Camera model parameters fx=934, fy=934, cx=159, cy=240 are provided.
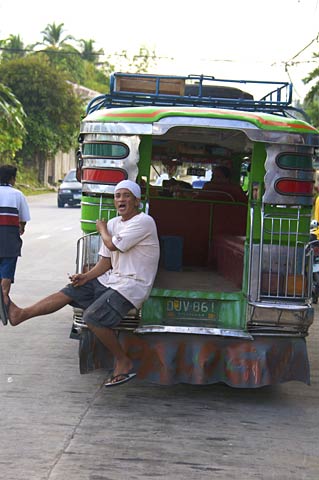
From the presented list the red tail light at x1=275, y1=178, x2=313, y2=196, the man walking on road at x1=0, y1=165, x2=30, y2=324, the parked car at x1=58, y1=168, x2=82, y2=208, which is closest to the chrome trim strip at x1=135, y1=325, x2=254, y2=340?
the red tail light at x1=275, y1=178, x2=313, y2=196

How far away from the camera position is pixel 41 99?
2116 inches

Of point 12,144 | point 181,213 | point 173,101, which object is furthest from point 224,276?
point 12,144

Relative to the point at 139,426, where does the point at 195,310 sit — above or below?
above

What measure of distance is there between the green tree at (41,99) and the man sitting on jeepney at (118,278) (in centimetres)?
4660

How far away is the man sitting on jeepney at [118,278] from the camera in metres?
7.16

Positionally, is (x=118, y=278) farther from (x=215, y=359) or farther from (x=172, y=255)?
(x=172, y=255)

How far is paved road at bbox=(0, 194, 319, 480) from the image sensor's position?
5703mm

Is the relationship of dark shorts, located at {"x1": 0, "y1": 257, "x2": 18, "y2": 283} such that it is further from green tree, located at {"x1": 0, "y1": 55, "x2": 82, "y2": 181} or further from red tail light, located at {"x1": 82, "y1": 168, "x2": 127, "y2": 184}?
green tree, located at {"x1": 0, "y1": 55, "x2": 82, "y2": 181}

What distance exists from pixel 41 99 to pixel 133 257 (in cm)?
4762

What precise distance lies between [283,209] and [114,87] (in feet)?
9.86

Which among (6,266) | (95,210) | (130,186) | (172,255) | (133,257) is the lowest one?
(6,266)

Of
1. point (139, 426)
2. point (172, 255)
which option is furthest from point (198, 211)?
point (139, 426)

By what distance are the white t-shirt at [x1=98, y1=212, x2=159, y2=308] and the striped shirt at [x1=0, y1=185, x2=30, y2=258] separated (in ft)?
10.0

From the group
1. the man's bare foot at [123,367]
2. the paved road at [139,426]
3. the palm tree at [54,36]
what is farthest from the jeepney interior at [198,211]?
the palm tree at [54,36]
